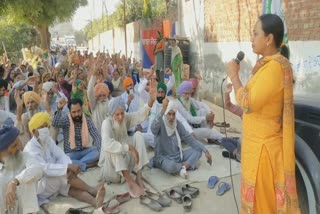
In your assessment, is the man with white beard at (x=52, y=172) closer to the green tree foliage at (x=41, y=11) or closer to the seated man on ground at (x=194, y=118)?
the seated man on ground at (x=194, y=118)

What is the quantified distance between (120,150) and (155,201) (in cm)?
69

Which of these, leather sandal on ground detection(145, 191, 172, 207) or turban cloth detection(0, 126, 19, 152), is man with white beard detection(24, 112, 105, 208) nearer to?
leather sandal on ground detection(145, 191, 172, 207)

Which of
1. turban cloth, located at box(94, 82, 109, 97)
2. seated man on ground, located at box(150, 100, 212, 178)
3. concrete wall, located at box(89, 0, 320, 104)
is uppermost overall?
concrete wall, located at box(89, 0, 320, 104)

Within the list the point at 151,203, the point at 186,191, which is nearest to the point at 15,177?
the point at 151,203

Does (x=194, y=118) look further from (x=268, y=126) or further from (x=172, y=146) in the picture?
(x=268, y=126)

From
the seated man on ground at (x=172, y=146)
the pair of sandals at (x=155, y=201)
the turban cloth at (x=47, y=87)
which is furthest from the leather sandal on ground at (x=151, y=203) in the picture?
the turban cloth at (x=47, y=87)

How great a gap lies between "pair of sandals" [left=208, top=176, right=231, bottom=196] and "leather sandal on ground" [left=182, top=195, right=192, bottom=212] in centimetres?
40

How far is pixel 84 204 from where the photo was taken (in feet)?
12.6

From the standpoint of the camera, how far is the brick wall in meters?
6.01

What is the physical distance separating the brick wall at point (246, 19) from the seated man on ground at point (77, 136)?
4049 millimetres

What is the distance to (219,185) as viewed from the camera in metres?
4.17

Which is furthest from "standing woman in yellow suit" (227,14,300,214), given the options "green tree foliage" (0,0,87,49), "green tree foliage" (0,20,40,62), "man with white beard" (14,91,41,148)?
"green tree foliage" (0,20,40,62)

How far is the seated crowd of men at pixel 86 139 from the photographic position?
3.14 m

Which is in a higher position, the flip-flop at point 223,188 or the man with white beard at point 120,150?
the man with white beard at point 120,150
